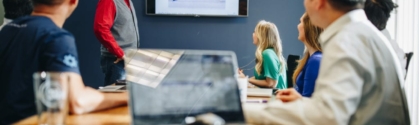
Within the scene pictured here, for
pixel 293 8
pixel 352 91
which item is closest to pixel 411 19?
pixel 293 8

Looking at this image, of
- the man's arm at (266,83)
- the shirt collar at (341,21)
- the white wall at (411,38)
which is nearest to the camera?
the shirt collar at (341,21)

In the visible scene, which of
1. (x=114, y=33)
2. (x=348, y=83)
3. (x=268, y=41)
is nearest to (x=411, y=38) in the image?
(x=268, y=41)

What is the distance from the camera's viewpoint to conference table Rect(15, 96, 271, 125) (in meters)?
1.51

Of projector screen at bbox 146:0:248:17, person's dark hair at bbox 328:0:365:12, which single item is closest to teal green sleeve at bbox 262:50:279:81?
projector screen at bbox 146:0:248:17

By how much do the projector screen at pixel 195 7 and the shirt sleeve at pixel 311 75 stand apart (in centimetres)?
276

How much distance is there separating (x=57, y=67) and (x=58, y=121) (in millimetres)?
361

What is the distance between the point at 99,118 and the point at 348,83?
0.76 meters

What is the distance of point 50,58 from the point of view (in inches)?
65.6

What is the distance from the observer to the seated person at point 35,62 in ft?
5.46

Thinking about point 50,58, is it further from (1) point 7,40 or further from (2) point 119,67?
(2) point 119,67

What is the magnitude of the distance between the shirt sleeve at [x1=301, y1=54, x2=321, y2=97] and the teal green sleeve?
4.09ft

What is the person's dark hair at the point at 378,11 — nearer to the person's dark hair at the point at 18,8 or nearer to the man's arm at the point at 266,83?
the man's arm at the point at 266,83

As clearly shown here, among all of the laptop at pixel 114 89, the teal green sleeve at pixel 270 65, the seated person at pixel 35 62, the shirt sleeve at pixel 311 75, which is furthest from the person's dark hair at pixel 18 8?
the shirt sleeve at pixel 311 75

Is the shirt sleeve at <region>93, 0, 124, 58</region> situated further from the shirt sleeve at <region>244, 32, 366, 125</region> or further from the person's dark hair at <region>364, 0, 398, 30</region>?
the shirt sleeve at <region>244, 32, 366, 125</region>
